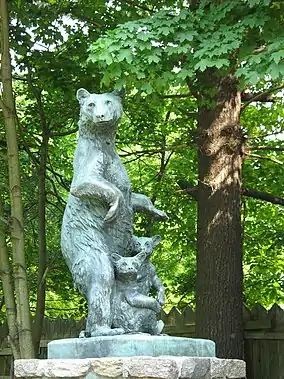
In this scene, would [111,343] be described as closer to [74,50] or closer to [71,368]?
[71,368]

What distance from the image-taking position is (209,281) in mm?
7660

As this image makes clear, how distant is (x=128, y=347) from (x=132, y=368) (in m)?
0.15

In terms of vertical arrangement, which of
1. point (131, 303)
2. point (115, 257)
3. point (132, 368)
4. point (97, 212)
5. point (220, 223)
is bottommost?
point (132, 368)

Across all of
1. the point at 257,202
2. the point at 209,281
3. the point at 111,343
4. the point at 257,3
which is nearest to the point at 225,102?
the point at 209,281

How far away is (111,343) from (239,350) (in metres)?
3.82

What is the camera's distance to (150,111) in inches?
412

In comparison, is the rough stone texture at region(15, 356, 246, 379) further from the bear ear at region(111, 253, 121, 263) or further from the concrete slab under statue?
the bear ear at region(111, 253, 121, 263)

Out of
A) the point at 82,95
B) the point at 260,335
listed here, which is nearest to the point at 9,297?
the point at 260,335

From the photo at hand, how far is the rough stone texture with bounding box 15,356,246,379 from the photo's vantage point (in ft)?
12.8

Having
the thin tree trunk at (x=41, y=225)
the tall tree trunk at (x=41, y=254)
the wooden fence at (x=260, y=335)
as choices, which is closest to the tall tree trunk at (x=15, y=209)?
the thin tree trunk at (x=41, y=225)

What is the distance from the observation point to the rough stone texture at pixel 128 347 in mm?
4070

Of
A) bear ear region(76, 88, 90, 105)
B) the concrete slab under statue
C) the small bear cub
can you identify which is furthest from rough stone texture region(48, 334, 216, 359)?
bear ear region(76, 88, 90, 105)

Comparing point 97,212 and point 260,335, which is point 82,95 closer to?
point 97,212

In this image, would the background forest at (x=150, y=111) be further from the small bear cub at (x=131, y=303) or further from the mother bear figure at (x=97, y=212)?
the small bear cub at (x=131, y=303)
